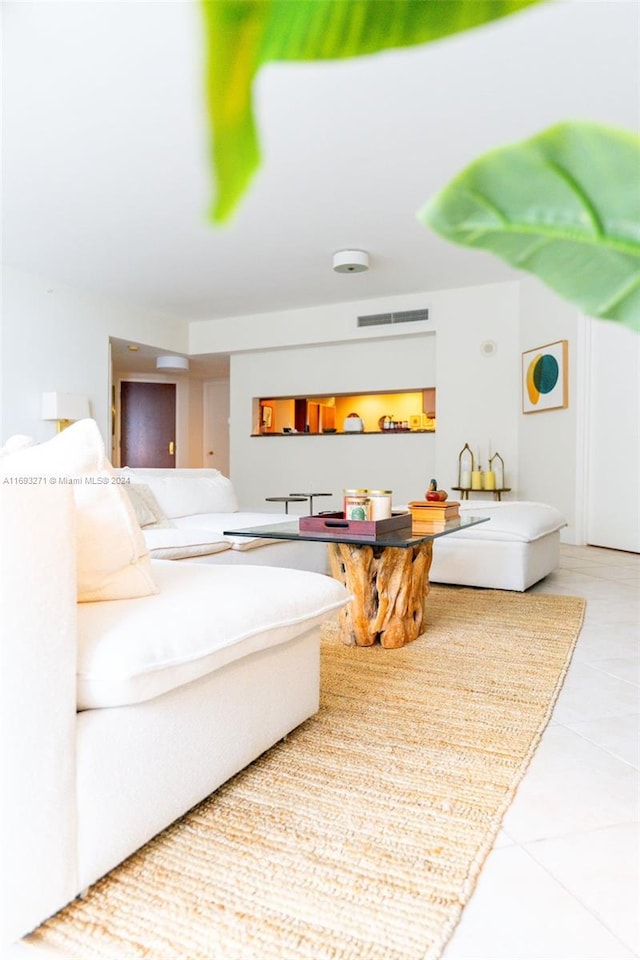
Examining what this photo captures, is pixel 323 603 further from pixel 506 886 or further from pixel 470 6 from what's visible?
pixel 470 6

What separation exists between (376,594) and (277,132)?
241 cm

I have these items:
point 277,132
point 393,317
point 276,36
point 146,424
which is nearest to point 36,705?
point 276,36

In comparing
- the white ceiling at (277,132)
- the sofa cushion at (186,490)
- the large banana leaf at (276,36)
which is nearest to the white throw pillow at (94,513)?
the white ceiling at (277,132)

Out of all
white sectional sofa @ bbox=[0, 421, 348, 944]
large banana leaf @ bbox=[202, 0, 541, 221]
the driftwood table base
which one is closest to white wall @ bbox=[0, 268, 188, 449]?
the driftwood table base

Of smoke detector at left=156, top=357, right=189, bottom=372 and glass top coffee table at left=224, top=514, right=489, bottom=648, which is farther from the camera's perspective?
smoke detector at left=156, top=357, right=189, bottom=372

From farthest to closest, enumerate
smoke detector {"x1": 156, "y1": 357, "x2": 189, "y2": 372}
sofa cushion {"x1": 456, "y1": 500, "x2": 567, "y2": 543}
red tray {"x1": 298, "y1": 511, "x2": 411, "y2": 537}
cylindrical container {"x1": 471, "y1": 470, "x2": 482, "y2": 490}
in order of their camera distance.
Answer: smoke detector {"x1": 156, "y1": 357, "x2": 189, "y2": 372}, cylindrical container {"x1": 471, "y1": 470, "x2": 482, "y2": 490}, sofa cushion {"x1": 456, "y1": 500, "x2": 567, "y2": 543}, red tray {"x1": 298, "y1": 511, "x2": 411, "y2": 537}

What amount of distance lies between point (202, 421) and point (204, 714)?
338 inches

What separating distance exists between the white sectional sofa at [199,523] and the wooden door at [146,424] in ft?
16.1

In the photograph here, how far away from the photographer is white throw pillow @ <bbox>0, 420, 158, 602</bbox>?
1.29 m

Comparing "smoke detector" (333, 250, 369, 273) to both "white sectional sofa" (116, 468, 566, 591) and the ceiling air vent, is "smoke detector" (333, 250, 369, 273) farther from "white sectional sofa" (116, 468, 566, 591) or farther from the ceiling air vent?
"white sectional sofa" (116, 468, 566, 591)

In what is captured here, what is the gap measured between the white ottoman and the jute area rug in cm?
143

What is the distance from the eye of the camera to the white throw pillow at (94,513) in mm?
1294

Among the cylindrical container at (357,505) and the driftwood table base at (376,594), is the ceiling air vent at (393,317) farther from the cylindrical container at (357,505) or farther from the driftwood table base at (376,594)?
the driftwood table base at (376,594)

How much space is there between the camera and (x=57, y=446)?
1.37 m
